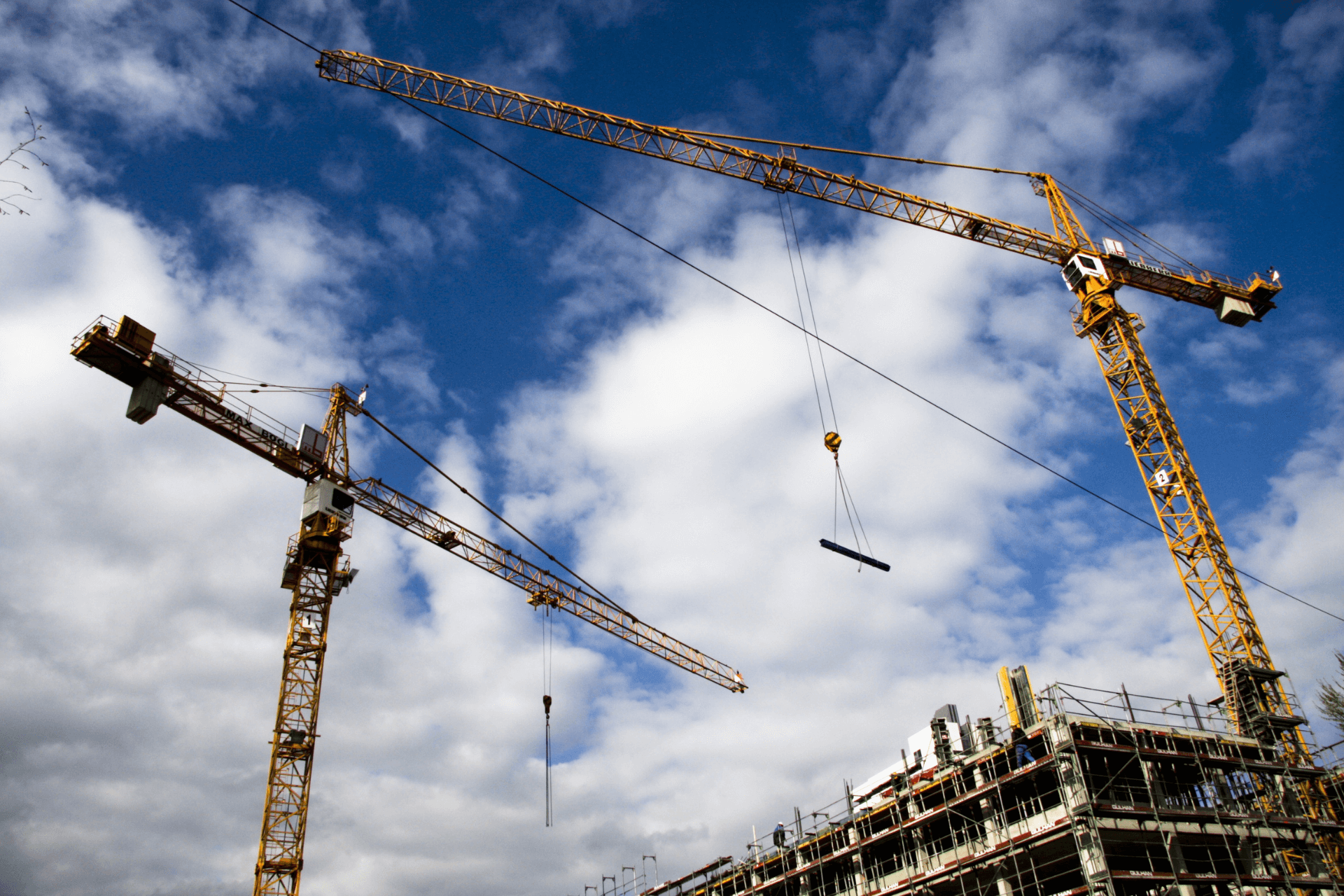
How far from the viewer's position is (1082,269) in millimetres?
49469

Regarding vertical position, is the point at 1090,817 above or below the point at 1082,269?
below

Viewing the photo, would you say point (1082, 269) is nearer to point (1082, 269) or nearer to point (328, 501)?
point (1082, 269)

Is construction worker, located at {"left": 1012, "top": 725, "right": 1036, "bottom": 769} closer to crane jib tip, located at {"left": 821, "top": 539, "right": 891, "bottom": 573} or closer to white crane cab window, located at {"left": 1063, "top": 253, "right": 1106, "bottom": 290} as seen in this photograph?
crane jib tip, located at {"left": 821, "top": 539, "right": 891, "bottom": 573}

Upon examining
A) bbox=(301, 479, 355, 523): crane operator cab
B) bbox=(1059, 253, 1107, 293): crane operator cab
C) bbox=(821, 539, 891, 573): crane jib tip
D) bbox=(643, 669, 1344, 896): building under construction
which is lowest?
bbox=(643, 669, 1344, 896): building under construction

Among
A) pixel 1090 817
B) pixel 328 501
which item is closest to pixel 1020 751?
pixel 1090 817

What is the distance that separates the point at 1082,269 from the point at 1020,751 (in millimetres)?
30053

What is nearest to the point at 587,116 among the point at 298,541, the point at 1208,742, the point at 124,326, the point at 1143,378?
the point at 124,326

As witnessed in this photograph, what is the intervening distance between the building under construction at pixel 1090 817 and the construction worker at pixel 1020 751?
0.08 m

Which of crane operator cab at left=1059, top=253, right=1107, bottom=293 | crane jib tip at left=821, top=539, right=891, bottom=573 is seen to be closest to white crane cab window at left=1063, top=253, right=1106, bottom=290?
crane operator cab at left=1059, top=253, right=1107, bottom=293

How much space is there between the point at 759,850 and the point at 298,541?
97.4 feet

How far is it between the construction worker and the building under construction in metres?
0.08

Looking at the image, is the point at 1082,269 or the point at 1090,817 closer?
the point at 1090,817

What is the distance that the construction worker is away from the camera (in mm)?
30406

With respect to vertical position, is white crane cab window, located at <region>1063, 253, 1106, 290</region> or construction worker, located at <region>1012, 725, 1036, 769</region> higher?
white crane cab window, located at <region>1063, 253, 1106, 290</region>
